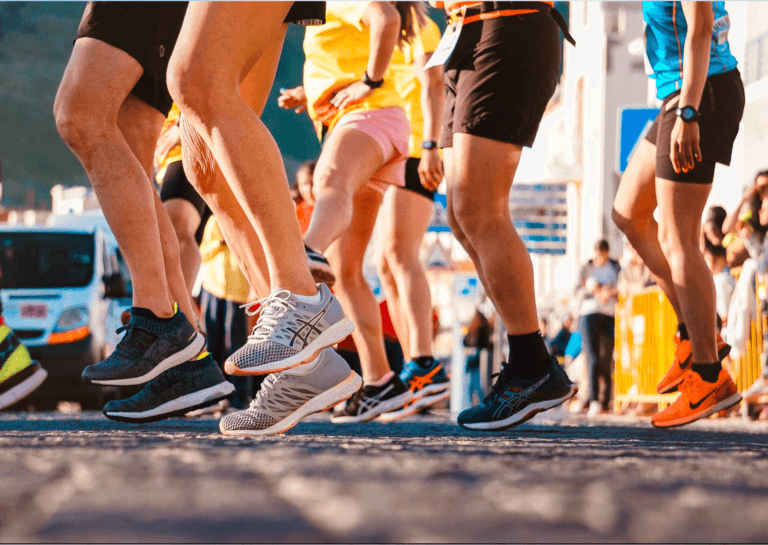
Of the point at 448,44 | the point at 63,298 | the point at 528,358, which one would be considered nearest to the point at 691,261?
the point at 528,358

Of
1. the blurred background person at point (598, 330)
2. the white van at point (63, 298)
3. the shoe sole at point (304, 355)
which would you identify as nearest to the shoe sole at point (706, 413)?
the shoe sole at point (304, 355)

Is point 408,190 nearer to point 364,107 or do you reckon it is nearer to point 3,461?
point 364,107

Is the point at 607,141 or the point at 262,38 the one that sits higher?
the point at 607,141

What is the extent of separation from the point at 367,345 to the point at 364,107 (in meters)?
1.07

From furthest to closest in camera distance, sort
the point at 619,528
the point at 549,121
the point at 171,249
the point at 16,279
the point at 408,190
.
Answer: the point at 549,121, the point at 16,279, the point at 408,190, the point at 171,249, the point at 619,528

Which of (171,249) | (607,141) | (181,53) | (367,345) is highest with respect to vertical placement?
(607,141)

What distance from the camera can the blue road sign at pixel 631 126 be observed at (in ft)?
39.1

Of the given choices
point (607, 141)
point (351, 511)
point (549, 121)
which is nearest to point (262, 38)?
point (351, 511)

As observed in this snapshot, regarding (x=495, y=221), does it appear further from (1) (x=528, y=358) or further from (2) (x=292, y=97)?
(2) (x=292, y=97)

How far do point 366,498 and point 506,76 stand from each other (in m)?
2.52

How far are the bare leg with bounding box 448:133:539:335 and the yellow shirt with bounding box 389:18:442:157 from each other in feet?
5.61

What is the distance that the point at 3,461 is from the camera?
1420 millimetres

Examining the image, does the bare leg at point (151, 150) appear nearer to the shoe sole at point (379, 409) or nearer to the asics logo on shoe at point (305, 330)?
the asics logo on shoe at point (305, 330)

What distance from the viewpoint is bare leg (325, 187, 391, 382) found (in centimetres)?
462
